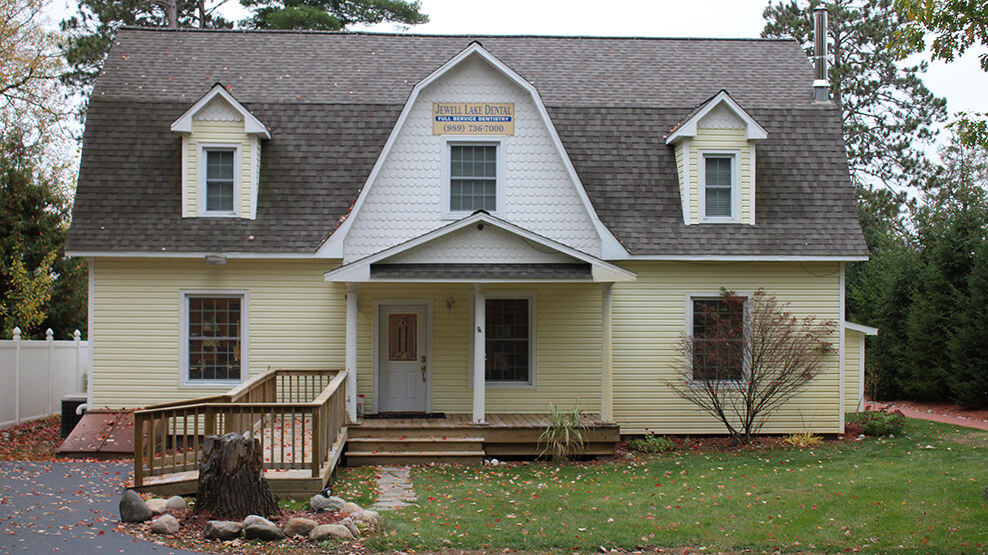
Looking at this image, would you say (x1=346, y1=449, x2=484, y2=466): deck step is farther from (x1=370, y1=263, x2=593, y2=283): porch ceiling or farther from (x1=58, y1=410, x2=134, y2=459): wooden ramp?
(x1=58, y1=410, x2=134, y2=459): wooden ramp

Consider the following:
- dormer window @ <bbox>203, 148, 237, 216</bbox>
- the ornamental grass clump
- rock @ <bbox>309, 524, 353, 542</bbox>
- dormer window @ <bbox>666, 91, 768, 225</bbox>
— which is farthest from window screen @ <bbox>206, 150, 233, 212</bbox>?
rock @ <bbox>309, 524, 353, 542</bbox>

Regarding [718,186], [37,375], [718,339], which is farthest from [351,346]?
[37,375]

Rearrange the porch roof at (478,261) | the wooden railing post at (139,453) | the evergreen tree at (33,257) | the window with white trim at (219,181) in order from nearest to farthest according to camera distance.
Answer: the wooden railing post at (139,453) → the porch roof at (478,261) → the window with white trim at (219,181) → the evergreen tree at (33,257)

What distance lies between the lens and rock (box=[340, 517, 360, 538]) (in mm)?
8889

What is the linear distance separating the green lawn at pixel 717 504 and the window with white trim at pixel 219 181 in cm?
609

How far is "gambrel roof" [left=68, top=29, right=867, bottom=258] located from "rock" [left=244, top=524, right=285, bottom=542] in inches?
290

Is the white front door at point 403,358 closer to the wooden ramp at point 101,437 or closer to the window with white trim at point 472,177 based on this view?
the window with white trim at point 472,177

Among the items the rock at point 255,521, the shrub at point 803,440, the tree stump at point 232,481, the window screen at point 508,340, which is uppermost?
the window screen at point 508,340

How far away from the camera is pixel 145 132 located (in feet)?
54.0

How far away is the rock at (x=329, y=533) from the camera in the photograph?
866cm

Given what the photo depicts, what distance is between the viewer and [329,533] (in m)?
8.69

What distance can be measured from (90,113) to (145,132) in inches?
43.1

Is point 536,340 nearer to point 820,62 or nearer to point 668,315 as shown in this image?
point 668,315

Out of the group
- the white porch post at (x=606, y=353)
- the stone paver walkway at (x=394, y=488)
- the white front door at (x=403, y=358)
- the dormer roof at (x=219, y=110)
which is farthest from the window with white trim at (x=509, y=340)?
the dormer roof at (x=219, y=110)
